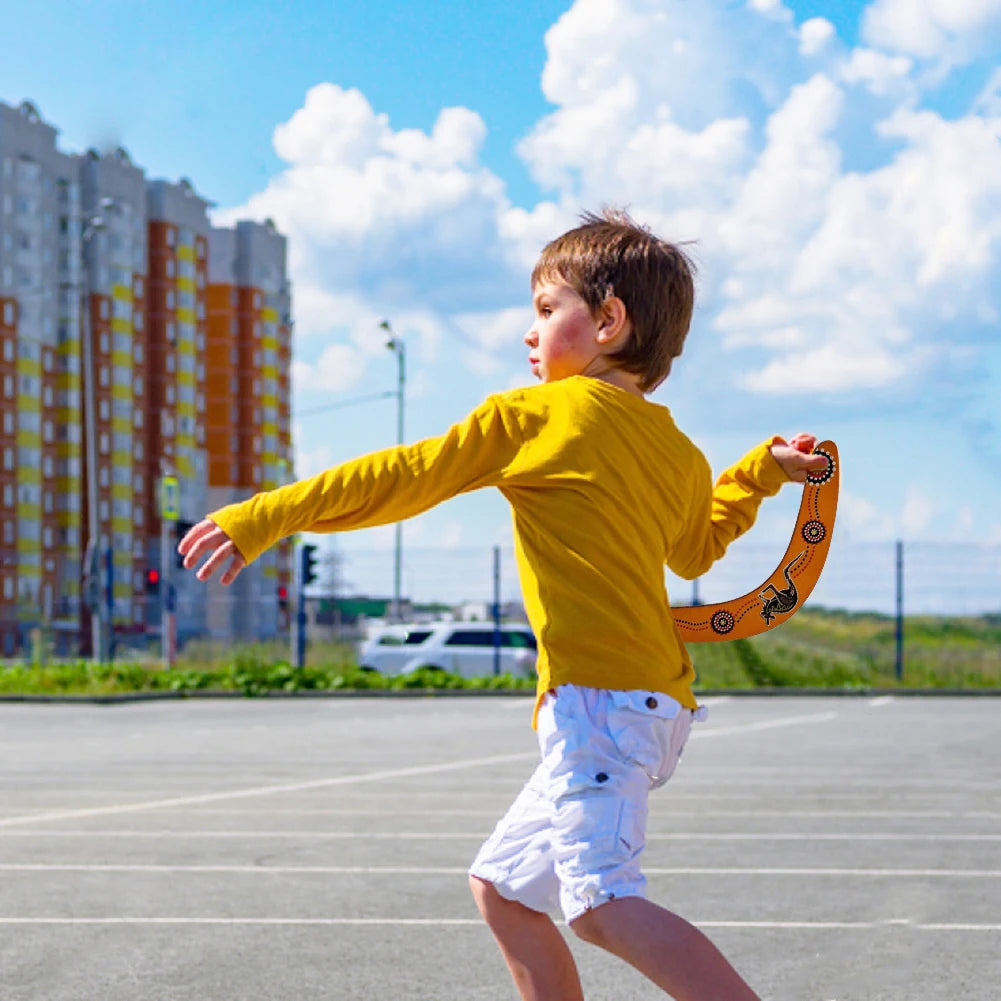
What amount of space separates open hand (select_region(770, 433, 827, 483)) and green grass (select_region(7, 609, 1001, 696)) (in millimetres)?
26100

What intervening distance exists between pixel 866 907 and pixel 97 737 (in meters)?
12.9

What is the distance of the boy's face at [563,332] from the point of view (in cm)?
366

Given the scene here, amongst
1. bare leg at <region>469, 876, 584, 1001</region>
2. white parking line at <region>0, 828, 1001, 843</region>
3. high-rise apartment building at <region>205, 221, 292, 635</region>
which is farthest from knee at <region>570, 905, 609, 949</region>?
high-rise apartment building at <region>205, 221, 292, 635</region>

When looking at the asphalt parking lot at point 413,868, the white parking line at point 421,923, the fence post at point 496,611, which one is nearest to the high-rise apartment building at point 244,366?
the fence post at point 496,611

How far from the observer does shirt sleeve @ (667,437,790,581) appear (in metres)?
3.90

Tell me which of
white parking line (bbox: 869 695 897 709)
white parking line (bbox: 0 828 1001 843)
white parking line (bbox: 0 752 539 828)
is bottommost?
white parking line (bbox: 869 695 897 709)

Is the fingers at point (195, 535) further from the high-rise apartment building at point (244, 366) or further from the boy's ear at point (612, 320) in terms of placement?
the high-rise apartment building at point (244, 366)

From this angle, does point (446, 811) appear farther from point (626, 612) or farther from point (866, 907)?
point (626, 612)

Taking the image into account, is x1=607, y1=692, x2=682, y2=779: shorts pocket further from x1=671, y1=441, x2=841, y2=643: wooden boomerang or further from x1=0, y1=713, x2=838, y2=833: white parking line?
x1=0, y1=713, x2=838, y2=833: white parking line

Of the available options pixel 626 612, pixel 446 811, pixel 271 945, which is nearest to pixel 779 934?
pixel 271 945

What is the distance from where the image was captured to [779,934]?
625 centimetres

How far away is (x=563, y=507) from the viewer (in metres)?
3.51

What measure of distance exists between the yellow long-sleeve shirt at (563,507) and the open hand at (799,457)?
1.34 feet

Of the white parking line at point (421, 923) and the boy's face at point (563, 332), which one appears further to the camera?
the white parking line at point (421, 923)
